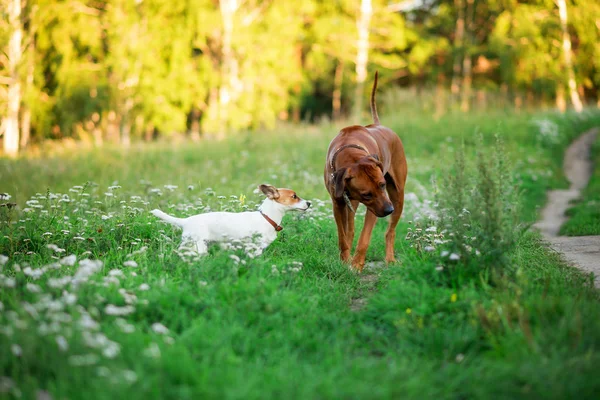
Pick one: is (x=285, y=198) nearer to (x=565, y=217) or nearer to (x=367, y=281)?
(x=367, y=281)

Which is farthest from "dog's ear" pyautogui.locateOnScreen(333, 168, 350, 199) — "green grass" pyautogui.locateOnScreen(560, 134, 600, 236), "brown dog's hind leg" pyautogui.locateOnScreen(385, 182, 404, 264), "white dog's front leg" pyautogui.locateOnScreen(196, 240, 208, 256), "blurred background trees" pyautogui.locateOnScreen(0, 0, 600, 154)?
"blurred background trees" pyautogui.locateOnScreen(0, 0, 600, 154)

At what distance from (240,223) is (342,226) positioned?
101 cm

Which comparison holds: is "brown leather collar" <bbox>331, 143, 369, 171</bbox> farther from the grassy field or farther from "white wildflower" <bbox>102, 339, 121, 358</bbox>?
"white wildflower" <bbox>102, 339, 121, 358</bbox>

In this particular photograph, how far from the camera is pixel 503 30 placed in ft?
92.7

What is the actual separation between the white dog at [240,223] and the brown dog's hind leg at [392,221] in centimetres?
98

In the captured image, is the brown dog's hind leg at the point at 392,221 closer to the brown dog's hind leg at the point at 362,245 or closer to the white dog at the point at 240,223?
the brown dog's hind leg at the point at 362,245

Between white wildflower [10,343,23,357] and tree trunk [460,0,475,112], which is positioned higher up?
tree trunk [460,0,475,112]

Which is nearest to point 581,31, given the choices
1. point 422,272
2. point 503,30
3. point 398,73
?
point 503,30

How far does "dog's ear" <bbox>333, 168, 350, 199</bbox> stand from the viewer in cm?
495

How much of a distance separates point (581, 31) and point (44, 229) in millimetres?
27610

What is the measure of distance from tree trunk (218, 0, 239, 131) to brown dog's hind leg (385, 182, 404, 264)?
1687cm

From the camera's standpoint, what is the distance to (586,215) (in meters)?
7.71

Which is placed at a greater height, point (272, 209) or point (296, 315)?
point (272, 209)

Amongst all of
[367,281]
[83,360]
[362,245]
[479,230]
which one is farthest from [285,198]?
[83,360]
